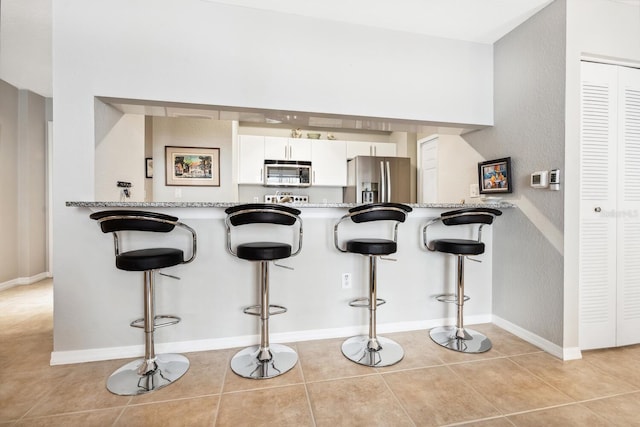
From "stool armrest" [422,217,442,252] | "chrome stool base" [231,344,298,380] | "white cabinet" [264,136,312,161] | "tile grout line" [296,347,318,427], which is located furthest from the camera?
"white cabinet" [264,136,312,161]

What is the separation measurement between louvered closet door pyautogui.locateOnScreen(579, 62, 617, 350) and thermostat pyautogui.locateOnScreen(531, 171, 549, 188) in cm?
21

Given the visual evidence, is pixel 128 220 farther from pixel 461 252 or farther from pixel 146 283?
pixel 461 252

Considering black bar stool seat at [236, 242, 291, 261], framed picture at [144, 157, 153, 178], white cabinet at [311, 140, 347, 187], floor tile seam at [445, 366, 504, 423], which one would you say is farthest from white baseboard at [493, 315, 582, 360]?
framed picture at [144, 157, 153, 178]

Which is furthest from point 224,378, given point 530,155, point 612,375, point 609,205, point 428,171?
point 428,171

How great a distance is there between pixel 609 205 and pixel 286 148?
362 centimetres

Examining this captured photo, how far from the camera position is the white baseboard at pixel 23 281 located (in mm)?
3586

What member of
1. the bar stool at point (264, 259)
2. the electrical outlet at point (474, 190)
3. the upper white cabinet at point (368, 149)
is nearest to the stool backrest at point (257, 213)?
the bar stool at point (264, 259)

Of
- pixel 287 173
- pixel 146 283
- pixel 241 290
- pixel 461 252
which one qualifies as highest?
pixel 287 173

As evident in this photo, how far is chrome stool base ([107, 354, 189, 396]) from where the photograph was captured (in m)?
1.63

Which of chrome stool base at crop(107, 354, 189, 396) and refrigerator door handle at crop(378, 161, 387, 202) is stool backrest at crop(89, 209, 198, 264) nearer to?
chrome stool base at crop(107, 354, 189, 396)

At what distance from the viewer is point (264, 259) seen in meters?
1.70

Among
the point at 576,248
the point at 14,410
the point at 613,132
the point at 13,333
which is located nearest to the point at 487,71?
the point at 613,132

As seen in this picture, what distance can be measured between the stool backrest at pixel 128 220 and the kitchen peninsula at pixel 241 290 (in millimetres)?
290

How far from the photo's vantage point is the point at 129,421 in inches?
54.7
